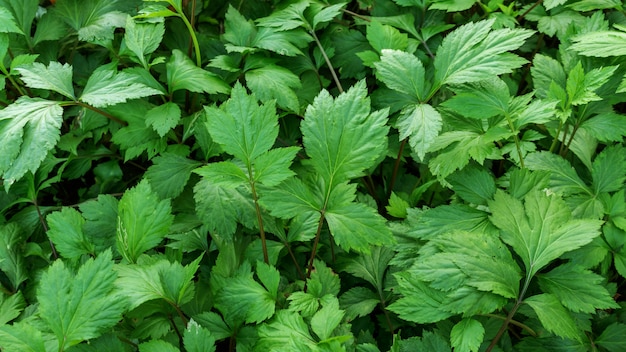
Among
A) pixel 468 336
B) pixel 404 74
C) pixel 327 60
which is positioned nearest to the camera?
pixel 468 336

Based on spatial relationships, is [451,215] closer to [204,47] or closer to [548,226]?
[548,226]

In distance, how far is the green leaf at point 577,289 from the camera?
0.99 metres

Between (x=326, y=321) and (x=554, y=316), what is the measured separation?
1.42 feet

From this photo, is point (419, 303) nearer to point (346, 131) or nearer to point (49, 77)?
point (346, 131)

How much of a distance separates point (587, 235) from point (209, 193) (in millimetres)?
823

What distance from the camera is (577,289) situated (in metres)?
1.02

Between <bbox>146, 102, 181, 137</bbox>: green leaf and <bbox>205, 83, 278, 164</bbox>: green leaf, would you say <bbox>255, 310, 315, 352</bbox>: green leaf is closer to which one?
<bbox>205, 83, 278, 164</bbox>: green leaf

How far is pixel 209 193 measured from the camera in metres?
1.26

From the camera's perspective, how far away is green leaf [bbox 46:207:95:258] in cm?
125

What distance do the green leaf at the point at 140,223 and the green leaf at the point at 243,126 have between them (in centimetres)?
23

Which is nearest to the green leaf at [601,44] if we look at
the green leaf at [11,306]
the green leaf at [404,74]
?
the green leaf at [404,74]

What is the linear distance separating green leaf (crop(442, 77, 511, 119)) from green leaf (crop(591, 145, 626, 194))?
260 millimetres

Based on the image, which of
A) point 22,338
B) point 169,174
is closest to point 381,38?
point 169,174

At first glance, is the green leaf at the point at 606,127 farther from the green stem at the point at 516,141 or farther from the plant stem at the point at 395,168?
the plant stem at the point at 395,168
